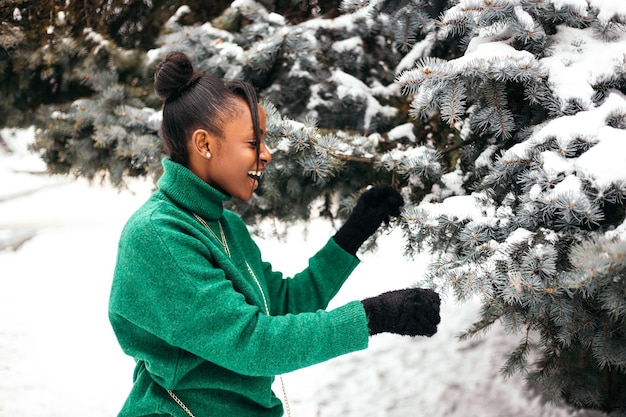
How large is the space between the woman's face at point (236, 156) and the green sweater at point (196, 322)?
47mm

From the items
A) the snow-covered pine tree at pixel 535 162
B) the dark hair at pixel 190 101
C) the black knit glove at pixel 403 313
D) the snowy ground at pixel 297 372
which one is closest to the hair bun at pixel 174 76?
the dark hair at pixel 190 101

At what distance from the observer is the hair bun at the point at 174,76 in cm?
166

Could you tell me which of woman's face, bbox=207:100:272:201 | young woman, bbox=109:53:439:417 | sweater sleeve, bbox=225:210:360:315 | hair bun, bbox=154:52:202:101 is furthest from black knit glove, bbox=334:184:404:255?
hair bun, bbox=154:52:202:101

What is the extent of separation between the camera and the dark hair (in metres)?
1.65

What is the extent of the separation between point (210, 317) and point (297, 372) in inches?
Result: 112

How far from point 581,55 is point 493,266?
79cm

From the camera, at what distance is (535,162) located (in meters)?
1.86

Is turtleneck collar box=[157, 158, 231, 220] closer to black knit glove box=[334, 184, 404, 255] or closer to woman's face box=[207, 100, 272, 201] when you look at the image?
woman's face box=[207, 100, 272, 201]

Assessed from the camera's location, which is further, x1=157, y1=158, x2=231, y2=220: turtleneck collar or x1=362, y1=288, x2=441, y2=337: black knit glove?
x1=157, y1=158, x2=231, y2=220: turtleneck collar

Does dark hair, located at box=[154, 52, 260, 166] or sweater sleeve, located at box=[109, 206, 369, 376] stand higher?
dark hair, located at box=[154, 52, 260, 166]

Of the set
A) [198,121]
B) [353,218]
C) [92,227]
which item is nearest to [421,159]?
[353,218]

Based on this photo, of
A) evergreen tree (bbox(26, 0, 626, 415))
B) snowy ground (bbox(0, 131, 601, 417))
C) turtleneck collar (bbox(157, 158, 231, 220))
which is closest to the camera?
turtleneck collar (bbox(157, 158, 231, 220))

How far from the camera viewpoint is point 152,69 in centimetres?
330

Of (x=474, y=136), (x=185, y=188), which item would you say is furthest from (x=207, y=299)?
(x=474, y=136)
